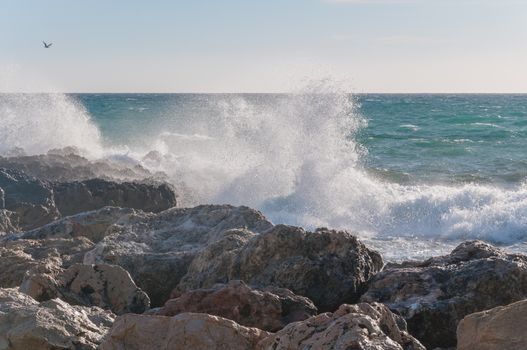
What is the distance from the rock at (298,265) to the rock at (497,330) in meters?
1.63

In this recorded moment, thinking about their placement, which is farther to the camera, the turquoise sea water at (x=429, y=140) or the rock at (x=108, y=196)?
the turquoise sea water at (x=429, y=140)

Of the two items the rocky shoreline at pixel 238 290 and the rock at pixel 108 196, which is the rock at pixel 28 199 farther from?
the rocky shoreline at pixel 238 290

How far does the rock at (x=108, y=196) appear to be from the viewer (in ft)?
36.5

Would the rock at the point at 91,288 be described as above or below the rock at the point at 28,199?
above

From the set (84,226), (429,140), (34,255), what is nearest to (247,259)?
(34,255)

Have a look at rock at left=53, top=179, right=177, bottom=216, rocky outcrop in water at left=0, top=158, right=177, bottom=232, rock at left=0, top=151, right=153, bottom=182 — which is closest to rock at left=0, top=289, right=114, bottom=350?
rocky outcrop in water at left=0, top=158, right=177, bottom=232

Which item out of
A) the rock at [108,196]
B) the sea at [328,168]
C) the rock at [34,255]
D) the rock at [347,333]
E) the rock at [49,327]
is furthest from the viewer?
the sea at [328,168]

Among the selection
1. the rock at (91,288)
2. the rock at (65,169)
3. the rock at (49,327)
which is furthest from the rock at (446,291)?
the rock at (65,169)

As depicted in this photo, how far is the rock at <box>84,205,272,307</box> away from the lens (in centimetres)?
568

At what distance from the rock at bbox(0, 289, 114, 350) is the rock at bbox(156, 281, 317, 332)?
0.41 metres

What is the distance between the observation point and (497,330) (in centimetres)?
292

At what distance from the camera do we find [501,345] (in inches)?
113

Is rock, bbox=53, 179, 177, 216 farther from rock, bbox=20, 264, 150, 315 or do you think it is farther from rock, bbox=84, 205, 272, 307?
rock, bbox=20, 264, 150, 315

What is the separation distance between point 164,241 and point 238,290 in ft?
8.43
